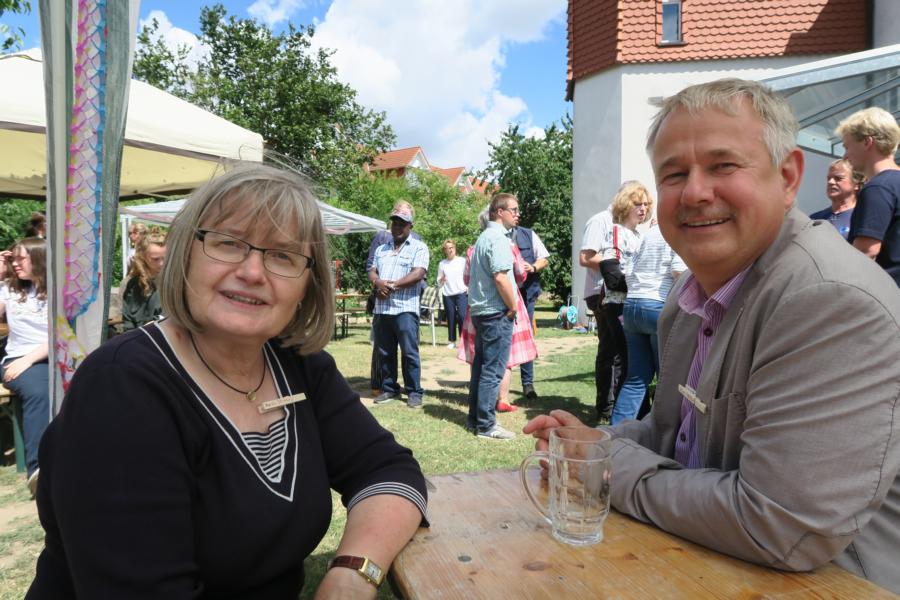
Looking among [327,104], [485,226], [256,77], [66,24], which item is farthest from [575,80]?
[256,77]

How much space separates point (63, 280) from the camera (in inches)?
73.5

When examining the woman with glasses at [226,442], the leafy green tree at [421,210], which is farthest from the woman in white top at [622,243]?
the leafy green tree at [421,210]

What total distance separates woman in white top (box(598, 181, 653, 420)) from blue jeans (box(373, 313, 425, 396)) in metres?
2.12

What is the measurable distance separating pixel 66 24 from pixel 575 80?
45.1 feet

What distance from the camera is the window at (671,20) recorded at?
1273cm

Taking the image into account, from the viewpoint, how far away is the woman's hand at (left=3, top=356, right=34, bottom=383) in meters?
4.40

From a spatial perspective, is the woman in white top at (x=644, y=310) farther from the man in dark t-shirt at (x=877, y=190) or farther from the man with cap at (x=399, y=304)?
the man with cap at (x=399, y=304)

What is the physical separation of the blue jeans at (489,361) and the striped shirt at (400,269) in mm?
1321

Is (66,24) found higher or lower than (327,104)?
lower

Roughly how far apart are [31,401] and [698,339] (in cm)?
468

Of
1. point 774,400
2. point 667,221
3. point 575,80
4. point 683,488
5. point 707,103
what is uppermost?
point 575,80

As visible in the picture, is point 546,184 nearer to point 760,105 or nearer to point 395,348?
point 395,348

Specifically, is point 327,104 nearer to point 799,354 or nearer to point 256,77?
point 256,77

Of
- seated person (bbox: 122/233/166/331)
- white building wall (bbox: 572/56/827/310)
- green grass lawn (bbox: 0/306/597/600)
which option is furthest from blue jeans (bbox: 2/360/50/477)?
white building wall (bbox: 572/56/827/310)
